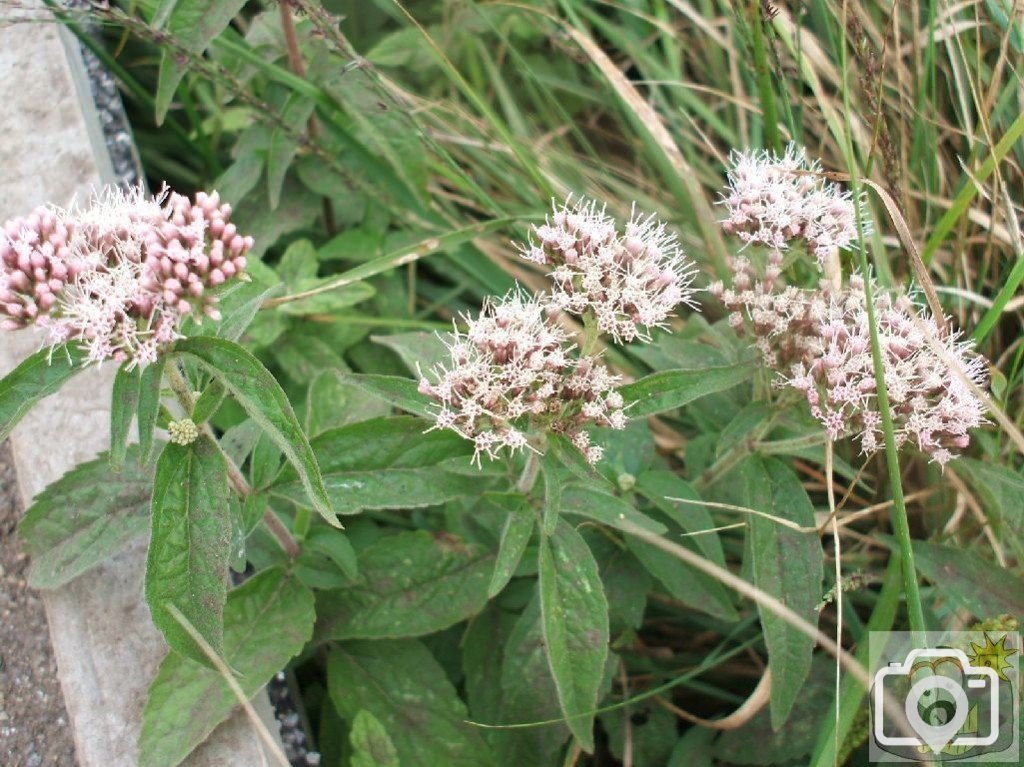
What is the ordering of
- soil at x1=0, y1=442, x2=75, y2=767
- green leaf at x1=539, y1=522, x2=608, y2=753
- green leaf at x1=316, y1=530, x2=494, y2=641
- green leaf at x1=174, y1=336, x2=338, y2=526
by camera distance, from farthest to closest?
green leaf at x1=316, y1=530, x2=494, y2=641 → soil at x1=0, y1=442, x2=75, y2=767 → green leaf at x1=539, y1=522, x2=608, y2=753 → green leaf at x1=174, y1=336, x2=338, y2=526

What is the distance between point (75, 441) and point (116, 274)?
2.78ft

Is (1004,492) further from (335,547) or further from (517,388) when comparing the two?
(335,547)

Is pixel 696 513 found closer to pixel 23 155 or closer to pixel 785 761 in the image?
pixel 785 761

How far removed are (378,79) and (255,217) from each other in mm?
744

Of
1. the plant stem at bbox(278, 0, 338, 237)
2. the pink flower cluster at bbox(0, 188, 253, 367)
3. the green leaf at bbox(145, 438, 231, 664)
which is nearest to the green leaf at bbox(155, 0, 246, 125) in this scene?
the plant stem at bbox(278, 0, 338, 237)

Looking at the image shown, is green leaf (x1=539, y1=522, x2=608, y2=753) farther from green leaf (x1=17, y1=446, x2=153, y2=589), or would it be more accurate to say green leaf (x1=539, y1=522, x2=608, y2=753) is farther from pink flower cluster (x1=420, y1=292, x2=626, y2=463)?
green leaf (x1=17, y1=446, x2=153, y2=589)

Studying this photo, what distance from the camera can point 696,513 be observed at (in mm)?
2570

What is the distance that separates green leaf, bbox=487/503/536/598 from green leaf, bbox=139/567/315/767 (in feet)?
1.76

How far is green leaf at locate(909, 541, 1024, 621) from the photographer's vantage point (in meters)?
2.50

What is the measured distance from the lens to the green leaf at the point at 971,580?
250 cm

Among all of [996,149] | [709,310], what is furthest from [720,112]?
[996,149]

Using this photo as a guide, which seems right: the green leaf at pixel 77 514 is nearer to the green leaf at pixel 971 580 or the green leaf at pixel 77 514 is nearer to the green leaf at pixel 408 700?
the green leaf at pixel 408 700

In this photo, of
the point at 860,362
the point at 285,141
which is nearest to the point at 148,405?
the point at 285,141

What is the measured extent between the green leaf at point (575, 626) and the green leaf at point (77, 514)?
3.03ft
